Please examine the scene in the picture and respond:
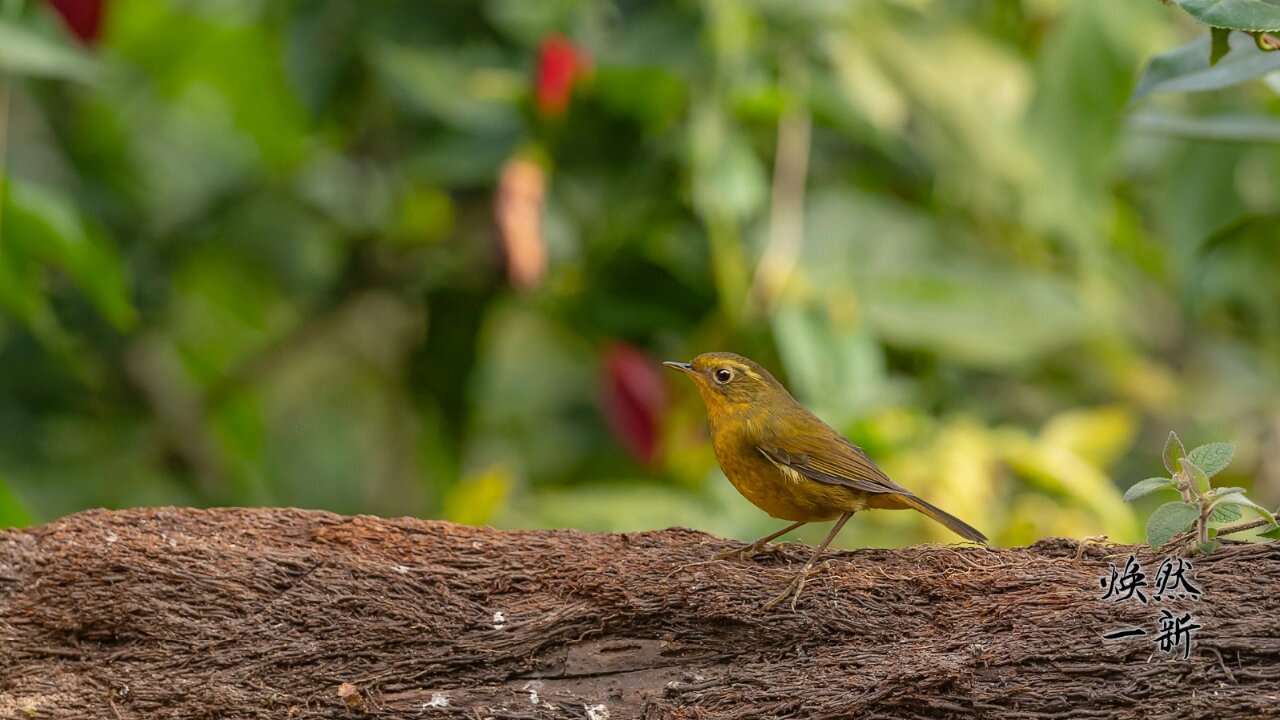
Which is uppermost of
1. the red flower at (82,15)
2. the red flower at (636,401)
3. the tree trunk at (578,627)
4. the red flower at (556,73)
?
the red flower at (82,15)

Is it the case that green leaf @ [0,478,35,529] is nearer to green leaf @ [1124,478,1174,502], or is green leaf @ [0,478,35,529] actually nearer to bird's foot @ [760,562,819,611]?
bird's foot @ [760,562,819,611]

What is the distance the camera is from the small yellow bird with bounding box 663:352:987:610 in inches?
108

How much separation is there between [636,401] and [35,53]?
2207 mm

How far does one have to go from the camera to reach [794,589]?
7.62 feet

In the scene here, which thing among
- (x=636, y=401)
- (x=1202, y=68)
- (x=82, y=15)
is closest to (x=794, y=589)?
(x=1202, y=68)

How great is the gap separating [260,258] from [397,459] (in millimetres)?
1070

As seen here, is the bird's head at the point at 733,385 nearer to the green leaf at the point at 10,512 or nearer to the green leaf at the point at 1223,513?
the green leaf at the point at 1223,513

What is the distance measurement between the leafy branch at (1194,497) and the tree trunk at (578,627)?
100 mm

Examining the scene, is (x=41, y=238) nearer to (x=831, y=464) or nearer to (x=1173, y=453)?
(x=831, y=464)

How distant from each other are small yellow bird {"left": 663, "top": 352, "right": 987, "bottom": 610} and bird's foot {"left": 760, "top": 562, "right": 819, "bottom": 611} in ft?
0.57

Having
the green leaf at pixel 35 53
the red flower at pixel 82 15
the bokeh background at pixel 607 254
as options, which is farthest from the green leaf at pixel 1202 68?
the red flower at pixel 82 15

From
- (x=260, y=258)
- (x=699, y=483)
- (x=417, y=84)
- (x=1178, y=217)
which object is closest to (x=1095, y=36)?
(x=1178, y=217)

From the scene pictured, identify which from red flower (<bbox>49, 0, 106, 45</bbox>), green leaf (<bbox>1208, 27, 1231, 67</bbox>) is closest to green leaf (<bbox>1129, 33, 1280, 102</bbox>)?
green leaf (<bbox>1208, 27, 1231, 67</bbox>)

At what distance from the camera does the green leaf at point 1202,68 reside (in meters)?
2.60
